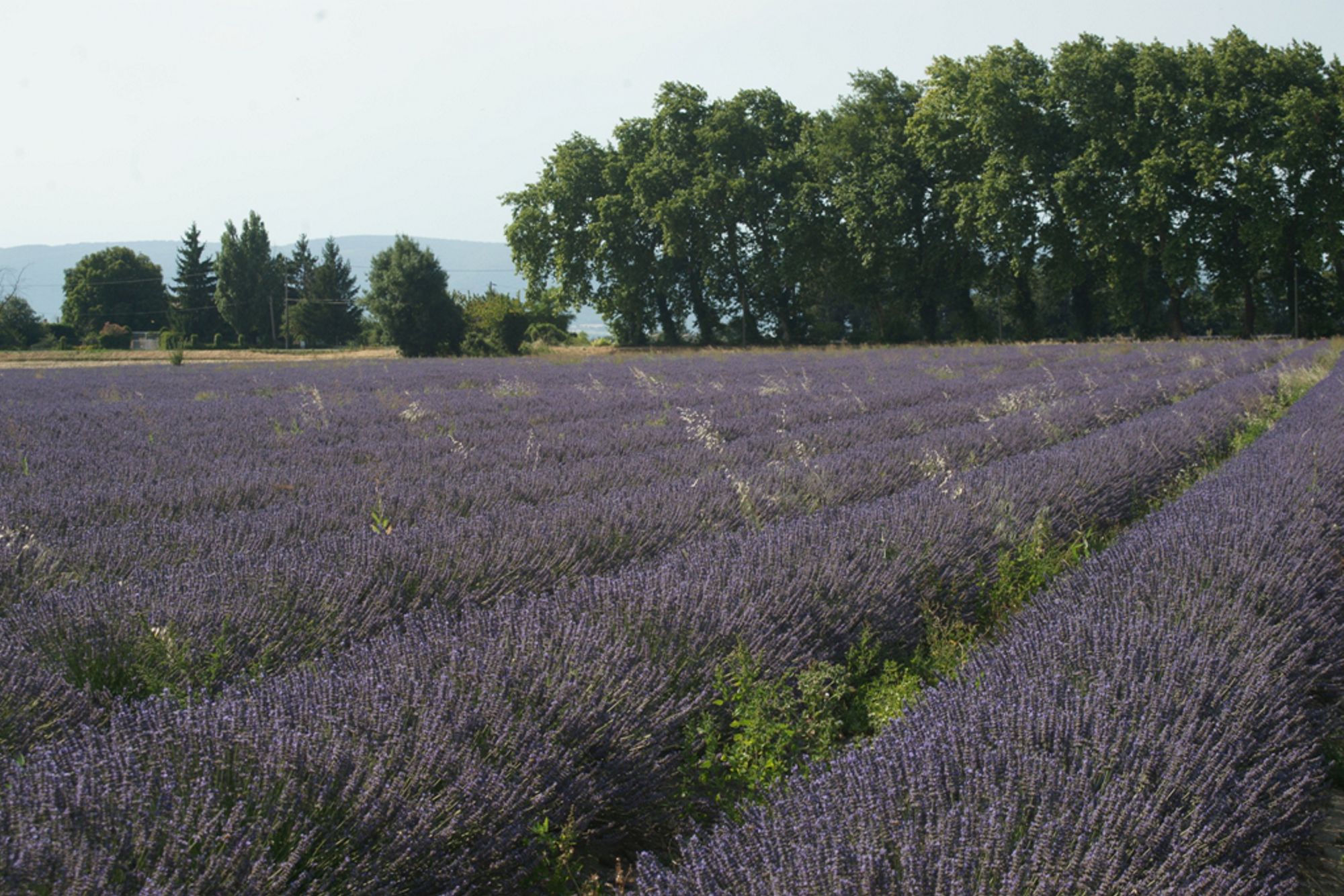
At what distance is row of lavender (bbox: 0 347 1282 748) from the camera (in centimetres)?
283

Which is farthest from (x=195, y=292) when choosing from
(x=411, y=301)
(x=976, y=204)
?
(x=976, y=204)

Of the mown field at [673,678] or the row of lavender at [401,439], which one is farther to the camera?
the row of lavender at [401,439]

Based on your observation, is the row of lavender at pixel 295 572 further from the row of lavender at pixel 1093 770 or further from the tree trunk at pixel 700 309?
the tree trunk at pixel 700 309

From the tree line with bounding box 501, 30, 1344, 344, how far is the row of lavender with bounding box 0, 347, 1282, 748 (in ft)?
115

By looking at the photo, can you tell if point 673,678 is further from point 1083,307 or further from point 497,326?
point 497,326

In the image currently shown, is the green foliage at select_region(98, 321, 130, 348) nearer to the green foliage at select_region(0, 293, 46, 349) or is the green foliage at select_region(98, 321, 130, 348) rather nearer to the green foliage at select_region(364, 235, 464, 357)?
the green foliage at select_region(0, 293, 46, 349)

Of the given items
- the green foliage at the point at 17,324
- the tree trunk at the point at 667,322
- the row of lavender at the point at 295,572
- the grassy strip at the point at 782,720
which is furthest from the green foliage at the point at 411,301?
the grassy strip at the point at 782,720

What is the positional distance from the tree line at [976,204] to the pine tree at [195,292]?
31838 mm

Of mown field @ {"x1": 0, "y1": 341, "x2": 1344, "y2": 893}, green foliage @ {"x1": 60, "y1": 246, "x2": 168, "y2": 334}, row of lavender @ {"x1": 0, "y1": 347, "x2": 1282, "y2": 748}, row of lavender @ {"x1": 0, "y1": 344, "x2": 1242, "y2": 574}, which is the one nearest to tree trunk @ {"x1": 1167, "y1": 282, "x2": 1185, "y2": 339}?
row of lavender @ {"x1": 0, "y1": 344, "x2": 1242, "y2": 574}

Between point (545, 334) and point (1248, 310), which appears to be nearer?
point (1248, 310)

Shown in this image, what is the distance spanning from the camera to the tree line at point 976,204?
3481 centimetres

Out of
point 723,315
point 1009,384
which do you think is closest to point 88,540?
point 1009,384

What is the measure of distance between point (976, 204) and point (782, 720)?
39.1m

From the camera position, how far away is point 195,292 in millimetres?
66062
